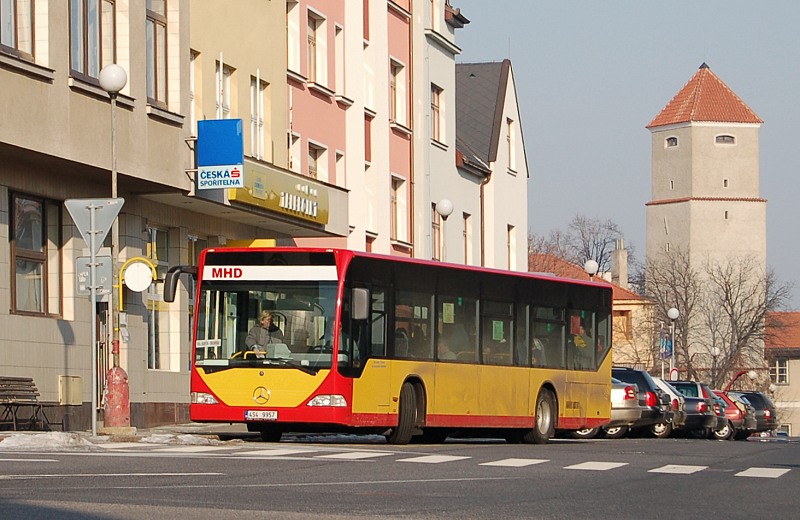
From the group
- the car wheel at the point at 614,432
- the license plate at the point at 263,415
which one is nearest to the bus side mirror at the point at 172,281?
the license plate at the point at 263,415

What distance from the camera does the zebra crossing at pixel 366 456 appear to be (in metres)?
18.5

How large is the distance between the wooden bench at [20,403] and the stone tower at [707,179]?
119689mm

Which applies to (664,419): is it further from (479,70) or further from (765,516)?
(479,70)

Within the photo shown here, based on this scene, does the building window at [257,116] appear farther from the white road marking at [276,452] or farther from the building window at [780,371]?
the building window at [780,371]

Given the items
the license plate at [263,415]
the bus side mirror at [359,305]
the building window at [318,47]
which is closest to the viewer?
the license plate at [263,415]

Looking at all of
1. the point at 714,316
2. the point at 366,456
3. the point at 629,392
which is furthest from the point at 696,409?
the point at 714,316

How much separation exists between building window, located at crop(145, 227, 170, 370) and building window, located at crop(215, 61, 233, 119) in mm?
2729

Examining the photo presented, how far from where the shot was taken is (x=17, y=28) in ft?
82.5

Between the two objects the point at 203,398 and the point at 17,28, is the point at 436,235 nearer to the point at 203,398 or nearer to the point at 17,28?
the point at 17,28

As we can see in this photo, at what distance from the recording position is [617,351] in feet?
397

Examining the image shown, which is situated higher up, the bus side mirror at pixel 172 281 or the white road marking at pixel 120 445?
the bus side mirror at pixel 172 281

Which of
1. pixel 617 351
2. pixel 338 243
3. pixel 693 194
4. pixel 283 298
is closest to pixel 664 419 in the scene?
pixel 338 243

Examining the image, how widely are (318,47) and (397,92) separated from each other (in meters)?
7.78

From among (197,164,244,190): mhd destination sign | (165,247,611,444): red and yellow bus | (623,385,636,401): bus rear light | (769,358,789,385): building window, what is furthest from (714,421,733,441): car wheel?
(769,358,789,385): building window
